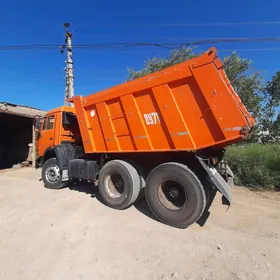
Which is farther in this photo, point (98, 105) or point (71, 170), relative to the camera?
point (71, 170)

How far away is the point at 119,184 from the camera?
514cm

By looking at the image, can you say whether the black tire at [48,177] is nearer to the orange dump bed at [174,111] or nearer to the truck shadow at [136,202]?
the truck shadow at [136,202]

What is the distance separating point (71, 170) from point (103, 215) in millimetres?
2226

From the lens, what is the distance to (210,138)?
3791 millimetres

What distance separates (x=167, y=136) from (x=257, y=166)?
12.3ft

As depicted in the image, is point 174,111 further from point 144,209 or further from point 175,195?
point 144,209

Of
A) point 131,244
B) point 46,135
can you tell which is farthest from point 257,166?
point 46,135

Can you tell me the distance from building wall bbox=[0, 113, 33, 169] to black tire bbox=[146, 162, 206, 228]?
12.8 meters

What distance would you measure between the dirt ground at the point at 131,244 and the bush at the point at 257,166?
47.8 inches

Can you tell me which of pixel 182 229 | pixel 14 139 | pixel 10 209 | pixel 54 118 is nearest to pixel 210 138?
pixel 182 229

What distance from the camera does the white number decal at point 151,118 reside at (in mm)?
4383

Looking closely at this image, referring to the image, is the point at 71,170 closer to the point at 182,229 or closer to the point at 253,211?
the point at 182,229

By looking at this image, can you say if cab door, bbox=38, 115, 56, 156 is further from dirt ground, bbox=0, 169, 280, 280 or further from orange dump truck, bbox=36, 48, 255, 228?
dirt ground, bbox=0, 169, 280, 280

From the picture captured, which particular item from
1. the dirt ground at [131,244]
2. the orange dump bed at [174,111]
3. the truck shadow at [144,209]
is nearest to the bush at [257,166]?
the dirt ground at [131,244]
